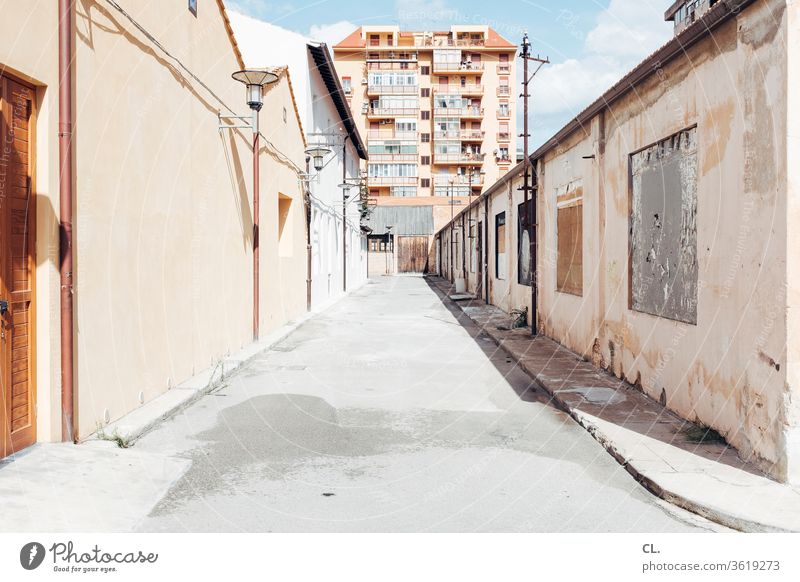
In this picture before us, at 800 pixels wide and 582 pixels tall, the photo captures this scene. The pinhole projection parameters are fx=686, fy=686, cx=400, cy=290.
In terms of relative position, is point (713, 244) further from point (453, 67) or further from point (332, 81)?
point (453, 67)

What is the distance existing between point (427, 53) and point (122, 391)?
223 ft

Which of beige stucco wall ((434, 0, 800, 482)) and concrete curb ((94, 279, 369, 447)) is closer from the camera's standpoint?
beige stucco wall ((434, 0, 800, 482))

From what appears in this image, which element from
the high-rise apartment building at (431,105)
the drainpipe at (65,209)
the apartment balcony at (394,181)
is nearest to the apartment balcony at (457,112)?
the high-rise apartment building at (431,105)

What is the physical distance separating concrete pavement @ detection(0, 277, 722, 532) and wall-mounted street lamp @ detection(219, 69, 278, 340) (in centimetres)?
357

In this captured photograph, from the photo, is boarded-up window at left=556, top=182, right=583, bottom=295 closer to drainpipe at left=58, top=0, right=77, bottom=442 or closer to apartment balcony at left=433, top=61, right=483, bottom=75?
drainpipe at left=58, top=0, right=77, bottom=442

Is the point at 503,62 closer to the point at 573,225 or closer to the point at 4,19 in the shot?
the point at 573,225

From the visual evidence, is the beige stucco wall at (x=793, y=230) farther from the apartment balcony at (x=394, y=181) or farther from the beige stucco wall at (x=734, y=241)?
the apartment balcony at (x=394, y=181)

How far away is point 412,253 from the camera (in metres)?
52.9

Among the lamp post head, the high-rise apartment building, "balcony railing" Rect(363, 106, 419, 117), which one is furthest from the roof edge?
"balcony railing" Rect(363, 106, 419, 117)

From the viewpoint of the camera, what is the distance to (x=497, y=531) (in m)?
3.79

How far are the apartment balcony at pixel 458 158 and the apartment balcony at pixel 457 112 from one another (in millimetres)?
3869

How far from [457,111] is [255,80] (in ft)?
200

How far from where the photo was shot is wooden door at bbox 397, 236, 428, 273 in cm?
5278

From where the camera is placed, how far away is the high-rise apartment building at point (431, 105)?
67375mm
